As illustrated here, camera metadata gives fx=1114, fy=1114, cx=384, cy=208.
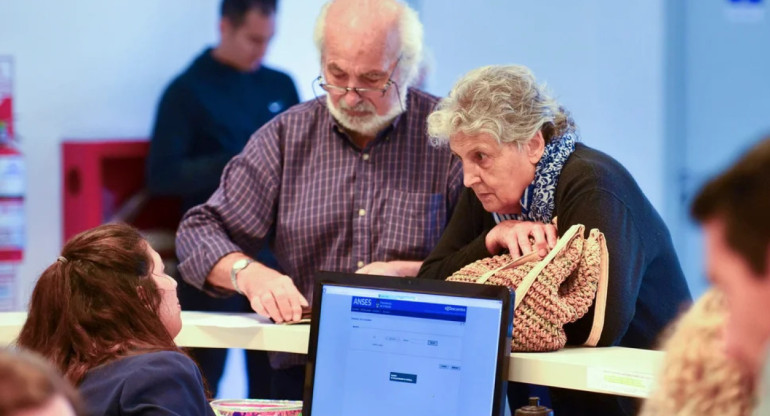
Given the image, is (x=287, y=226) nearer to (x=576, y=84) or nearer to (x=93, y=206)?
(x=93, y=206)

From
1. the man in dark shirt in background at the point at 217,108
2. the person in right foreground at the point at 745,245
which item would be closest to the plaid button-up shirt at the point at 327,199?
the man in dark shirt in background at the point at 217,108

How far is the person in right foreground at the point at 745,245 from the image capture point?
842 mm

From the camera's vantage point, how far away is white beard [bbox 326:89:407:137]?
279 centimetres

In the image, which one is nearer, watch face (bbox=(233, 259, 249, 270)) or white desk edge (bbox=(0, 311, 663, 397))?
white desk edge (bbox=(0, 311, 663, 397))

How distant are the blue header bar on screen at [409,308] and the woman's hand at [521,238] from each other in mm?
256

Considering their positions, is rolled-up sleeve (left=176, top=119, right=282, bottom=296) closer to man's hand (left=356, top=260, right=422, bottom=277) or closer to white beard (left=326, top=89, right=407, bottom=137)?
white beard (left=326, top=89, right=407, bottom=137)

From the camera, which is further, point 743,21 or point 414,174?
point 743,21

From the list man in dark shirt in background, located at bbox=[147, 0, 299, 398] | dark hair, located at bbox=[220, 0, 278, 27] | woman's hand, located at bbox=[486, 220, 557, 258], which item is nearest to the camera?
woman's hand, located at bbox=[486, 220, 557, 258]

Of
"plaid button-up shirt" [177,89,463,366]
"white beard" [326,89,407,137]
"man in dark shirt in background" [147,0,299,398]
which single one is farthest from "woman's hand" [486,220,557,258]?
"man in dark shirt in background" [147,0,299,398]

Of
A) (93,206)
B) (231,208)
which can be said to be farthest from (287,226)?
(93,206)

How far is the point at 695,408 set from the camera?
1.13 m

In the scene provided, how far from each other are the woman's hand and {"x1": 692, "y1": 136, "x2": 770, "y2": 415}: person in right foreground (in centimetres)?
119

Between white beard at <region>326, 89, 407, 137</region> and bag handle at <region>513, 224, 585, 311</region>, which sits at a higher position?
white beard at <region>326, 89, 407, 137</region>

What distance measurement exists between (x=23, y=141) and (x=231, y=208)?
1.77 metres
